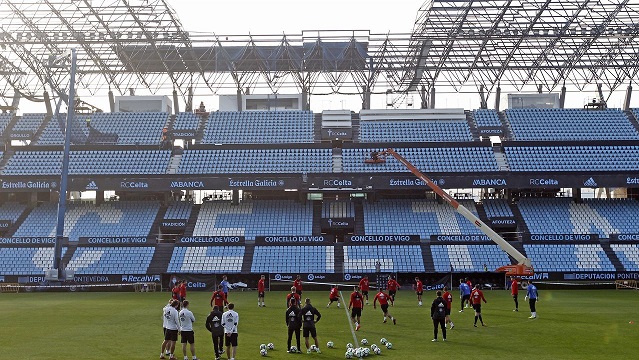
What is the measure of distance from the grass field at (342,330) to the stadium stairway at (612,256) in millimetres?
10608

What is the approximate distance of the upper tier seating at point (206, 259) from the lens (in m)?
53.7

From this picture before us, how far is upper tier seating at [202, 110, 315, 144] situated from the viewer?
67062mm

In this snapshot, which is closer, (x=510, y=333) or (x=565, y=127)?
(x=510, y=333)

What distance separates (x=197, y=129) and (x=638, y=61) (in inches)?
1572

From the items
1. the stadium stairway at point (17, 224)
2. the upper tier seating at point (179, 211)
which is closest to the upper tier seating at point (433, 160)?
the upper tier seating at point (179, 211)

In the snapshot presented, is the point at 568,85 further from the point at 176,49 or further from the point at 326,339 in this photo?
the point at 326,339

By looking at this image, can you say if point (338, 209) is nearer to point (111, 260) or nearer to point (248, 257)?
point (248, 257)

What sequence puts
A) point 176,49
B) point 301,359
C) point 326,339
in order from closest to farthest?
point 301,359 < point 326,339 < point 176,49

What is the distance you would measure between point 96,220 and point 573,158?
39.9 meters

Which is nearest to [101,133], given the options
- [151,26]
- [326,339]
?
[151,26]

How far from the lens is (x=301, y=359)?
72.3 ft

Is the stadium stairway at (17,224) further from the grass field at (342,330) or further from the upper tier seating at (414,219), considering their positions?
the upper tier seating at (414,219)

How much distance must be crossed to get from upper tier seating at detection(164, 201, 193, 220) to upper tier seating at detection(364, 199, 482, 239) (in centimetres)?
1483

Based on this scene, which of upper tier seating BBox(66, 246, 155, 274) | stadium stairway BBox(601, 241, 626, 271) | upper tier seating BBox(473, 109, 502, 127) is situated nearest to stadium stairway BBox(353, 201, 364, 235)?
upper tier seating BBox(473, 109, 502, 127)
